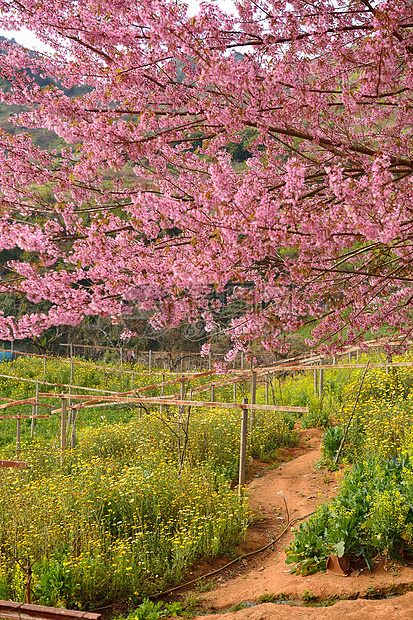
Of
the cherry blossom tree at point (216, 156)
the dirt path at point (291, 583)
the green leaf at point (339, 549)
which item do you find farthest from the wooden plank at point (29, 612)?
the green leaf at point (339, 549)

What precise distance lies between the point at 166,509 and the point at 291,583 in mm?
1825

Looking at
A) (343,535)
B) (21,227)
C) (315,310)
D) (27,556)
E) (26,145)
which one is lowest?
(27,556)

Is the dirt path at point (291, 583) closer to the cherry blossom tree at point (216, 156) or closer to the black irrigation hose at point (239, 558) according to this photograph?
the black irrigation hose at point (239, 558)

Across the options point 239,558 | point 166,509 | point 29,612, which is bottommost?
point 239,558

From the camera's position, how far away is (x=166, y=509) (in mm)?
6059

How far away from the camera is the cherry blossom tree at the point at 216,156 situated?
3486 millimetres

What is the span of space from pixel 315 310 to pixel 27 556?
3.49 metres

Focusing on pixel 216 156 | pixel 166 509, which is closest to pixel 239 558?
pixel 166 509

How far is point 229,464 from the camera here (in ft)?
27.3

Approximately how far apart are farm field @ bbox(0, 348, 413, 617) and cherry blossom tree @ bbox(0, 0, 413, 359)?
1.71 meters

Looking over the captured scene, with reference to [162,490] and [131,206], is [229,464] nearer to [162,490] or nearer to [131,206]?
[162,490]

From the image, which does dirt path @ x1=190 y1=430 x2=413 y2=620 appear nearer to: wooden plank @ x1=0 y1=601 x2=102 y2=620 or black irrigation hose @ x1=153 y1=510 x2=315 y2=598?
A: black irrigation hose @ x1=153 y1=510 x2=315 y2=598

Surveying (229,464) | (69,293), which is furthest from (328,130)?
(229,464)

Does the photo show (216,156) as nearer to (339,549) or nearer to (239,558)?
(339,549)
